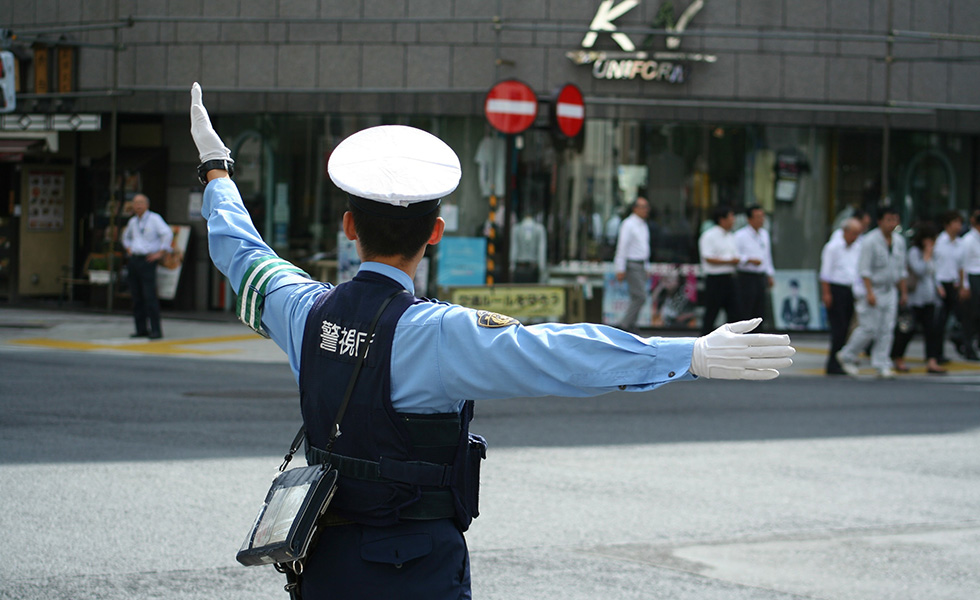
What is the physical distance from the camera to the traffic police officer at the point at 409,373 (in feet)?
7.39

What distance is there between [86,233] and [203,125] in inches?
751

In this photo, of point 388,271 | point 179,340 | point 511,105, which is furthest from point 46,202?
point 388,271

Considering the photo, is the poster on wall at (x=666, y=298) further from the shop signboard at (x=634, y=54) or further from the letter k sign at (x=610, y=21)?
the letter k sign at (x=610, y=21)

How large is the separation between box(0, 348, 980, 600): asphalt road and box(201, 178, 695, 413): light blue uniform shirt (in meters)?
2.53

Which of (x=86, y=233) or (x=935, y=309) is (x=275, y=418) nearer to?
(x=935, y=309)

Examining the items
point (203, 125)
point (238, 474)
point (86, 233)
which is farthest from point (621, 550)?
point (86, 233)

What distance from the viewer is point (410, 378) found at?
2330mm

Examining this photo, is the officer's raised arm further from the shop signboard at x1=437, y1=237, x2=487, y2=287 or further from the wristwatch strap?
the shop signboard at x1=437, y1=237, x2=487, y2=287

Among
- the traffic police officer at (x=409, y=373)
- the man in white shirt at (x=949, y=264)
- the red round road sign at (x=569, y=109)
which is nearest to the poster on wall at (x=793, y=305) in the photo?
the man in white shirt at (x=949, y=264)

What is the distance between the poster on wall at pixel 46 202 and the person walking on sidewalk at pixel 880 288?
14.8m

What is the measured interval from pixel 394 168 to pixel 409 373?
44 centimetres

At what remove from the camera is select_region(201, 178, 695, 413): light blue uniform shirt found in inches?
87.6

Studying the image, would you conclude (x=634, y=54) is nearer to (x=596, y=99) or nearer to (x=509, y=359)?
(x=596, y=99)

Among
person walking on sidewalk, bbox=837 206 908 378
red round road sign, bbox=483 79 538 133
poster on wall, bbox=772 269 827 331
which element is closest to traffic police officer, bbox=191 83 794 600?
person walking on sidewalk, bbox=837 206 908 378
